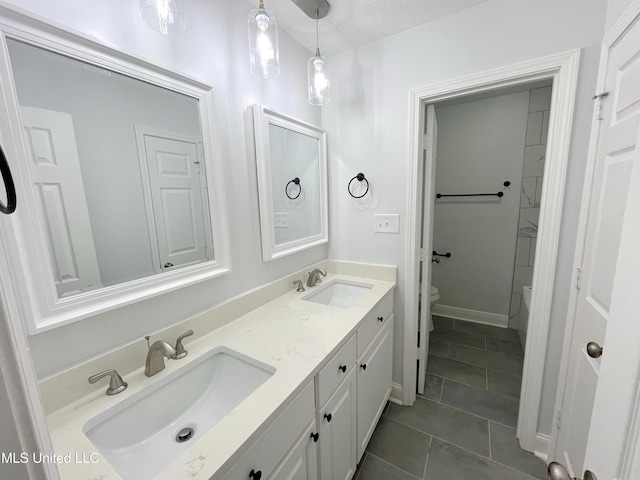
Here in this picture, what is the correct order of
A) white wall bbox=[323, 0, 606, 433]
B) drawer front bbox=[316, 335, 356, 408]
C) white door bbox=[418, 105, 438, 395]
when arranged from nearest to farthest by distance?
drawer front bbox=[316, 335, 356, 408], white wall bbox=[323, 0, 606, 433], white door bbox=[418, 105, 438, 395]

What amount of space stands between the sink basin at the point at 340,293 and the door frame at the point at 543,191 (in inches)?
12.5

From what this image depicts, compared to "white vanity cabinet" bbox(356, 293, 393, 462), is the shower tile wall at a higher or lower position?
higher

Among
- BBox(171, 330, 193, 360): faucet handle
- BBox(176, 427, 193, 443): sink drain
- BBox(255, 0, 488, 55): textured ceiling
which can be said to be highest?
BBox(255, 0, 488, 55): textured ceiling

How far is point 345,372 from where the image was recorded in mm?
1190

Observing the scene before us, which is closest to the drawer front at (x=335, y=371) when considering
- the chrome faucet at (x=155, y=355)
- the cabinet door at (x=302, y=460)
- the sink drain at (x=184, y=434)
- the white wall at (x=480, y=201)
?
the cabinet door at (x=302, y=460)

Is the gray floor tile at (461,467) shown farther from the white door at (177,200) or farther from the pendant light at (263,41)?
the pendant light at (263,41)

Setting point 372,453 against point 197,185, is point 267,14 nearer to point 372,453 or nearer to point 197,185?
point 197,185

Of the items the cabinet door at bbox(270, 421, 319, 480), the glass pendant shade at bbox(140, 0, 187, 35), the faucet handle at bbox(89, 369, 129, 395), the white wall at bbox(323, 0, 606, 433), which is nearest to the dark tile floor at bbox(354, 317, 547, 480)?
the white wall at bbox(323, 0, 606, 433)

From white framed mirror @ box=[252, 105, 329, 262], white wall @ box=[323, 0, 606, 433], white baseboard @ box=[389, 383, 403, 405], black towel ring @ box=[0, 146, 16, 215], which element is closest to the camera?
black towel ring @ box=[0, 146, 16, 215]

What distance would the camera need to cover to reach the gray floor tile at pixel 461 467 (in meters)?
1.38

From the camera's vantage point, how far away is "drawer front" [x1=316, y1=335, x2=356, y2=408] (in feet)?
3.28

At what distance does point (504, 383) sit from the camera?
2.02 m

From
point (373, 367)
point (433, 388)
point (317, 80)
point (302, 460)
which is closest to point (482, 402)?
point (433, 388)

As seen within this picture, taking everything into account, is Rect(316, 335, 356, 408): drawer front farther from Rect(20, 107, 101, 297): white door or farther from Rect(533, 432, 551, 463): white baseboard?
Rect(533, 432, 551, 463): white baseboard
